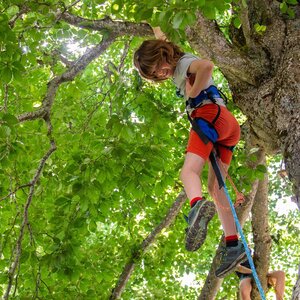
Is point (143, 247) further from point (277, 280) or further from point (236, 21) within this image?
point (236, 21)

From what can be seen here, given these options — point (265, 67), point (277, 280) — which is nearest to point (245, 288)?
point (277, 280)

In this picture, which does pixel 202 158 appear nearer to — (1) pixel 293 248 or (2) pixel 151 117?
(2) pixel 151 117

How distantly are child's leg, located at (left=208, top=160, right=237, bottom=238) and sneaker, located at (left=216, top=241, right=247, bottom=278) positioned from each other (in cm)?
28

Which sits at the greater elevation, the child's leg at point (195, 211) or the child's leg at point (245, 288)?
the child's leg at point (245, 288)

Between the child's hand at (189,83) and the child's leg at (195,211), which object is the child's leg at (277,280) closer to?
the child's leg at (195,211)

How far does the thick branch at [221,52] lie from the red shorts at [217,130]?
0.96 ft

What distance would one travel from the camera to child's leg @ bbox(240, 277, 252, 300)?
4762mm

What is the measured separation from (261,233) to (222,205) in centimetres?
131

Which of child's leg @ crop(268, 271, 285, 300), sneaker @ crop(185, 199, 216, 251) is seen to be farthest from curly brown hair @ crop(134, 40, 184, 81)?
child's leg @ crop(268, 271, 285, 300)

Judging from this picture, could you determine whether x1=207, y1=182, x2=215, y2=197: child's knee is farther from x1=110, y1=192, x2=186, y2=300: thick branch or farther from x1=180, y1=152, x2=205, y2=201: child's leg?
x1=110, y1=192, x2=186, y2=300: thick branch

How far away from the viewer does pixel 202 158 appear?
3125 mm

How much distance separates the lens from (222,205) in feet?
12.1

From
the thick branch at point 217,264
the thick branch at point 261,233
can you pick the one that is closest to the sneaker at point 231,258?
the thick branch at point 217,264

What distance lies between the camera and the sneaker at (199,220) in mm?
2697
